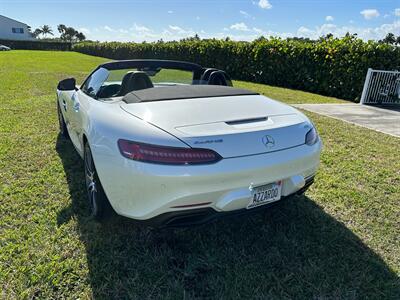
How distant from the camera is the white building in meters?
77.6

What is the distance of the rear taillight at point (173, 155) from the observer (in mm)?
1917

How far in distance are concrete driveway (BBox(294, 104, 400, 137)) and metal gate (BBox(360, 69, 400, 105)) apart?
74 centimetres

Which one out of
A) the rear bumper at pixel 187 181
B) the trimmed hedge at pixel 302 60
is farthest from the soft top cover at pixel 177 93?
the trimmed hedge at pixel 302 60

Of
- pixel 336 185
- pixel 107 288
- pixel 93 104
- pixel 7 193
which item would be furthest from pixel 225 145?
pixel 7 193

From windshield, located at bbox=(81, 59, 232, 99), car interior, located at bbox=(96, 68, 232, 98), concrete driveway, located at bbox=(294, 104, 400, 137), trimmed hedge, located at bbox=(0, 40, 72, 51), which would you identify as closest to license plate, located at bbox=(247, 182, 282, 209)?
windshield, located at bbox=(81, 59, 232, 99)

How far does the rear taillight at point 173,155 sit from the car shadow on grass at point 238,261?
1.75 feet

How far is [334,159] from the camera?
4.41m

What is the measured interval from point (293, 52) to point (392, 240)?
12213 mm

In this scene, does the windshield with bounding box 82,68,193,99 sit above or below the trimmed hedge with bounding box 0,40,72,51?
above

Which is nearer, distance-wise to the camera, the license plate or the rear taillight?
the rear taillight

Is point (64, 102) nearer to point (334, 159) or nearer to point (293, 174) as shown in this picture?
point (293, 174)

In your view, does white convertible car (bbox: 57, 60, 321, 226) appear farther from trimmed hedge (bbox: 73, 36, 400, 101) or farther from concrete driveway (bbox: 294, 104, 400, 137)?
trimmed hedge (bbox: 73, 36, 400, 101)

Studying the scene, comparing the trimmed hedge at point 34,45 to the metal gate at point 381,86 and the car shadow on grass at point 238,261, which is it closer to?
the metal gate at point 381,86

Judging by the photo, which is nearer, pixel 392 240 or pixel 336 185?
pixel 392 240
